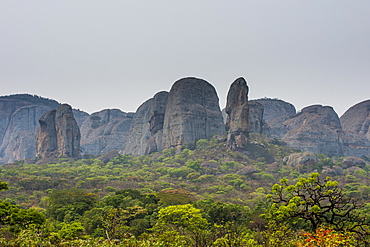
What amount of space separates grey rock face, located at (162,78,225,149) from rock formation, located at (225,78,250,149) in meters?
10.6

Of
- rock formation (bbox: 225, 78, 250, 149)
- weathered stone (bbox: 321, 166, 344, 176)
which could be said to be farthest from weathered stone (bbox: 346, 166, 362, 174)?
rock formation (bbox: 225, 78, 250, 149)

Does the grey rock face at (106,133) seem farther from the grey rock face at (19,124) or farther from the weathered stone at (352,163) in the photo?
the weathered stone at (352,163)

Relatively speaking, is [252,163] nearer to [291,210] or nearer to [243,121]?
[243,121]

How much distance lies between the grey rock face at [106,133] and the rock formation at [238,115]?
5533 cm

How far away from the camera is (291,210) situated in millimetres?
16203

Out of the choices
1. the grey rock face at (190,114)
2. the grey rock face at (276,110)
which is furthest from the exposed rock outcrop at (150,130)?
the grey rock face at (276,110)

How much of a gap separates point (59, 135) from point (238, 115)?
42.4 meters

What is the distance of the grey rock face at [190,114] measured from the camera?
88.1m

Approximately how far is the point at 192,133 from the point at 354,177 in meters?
38.5

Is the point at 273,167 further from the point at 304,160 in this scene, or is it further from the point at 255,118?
the point at 255,118

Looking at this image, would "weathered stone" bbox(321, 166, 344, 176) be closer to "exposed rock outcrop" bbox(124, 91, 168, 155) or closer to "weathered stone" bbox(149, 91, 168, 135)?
"exposed rock outcrop" bbox(124, 91, 168, 155)

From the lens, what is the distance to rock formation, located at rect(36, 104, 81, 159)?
3413 inches

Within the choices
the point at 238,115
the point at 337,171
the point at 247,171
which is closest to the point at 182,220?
the point at 247,171

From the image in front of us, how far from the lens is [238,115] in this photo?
78.6 meters
